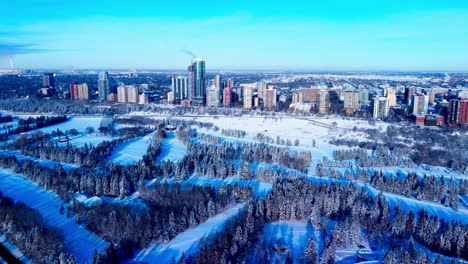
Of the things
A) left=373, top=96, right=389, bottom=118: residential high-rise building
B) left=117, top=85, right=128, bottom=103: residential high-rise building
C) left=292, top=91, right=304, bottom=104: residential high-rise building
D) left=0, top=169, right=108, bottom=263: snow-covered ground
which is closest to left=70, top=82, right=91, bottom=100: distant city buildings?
left=117, top=85, right=128, bottom=103: residential high-rise building

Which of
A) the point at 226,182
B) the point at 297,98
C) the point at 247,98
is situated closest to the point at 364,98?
the point at 297,98

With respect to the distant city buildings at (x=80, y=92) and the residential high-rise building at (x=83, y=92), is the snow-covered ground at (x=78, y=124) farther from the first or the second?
the distant city buildings at (x=80, y=92)

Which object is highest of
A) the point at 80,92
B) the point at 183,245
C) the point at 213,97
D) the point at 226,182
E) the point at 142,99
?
the point at 80,92

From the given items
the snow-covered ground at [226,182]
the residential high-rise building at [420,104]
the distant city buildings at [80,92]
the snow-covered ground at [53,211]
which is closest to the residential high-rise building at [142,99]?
the distant city buildings at [80,92]

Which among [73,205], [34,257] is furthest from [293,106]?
[34,257]

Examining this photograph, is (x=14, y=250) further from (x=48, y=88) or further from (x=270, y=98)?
(x=48, y=88)

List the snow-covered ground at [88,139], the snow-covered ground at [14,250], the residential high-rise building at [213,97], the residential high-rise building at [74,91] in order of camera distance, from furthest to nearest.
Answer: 1. the residential high-rise building at [74,91]
2. the residential high-rise building at [213,97]
3. the snow-covered ground at [88,139]
4. the snow-covered ground at [14,250]

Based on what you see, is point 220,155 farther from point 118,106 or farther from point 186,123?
point 118,106
